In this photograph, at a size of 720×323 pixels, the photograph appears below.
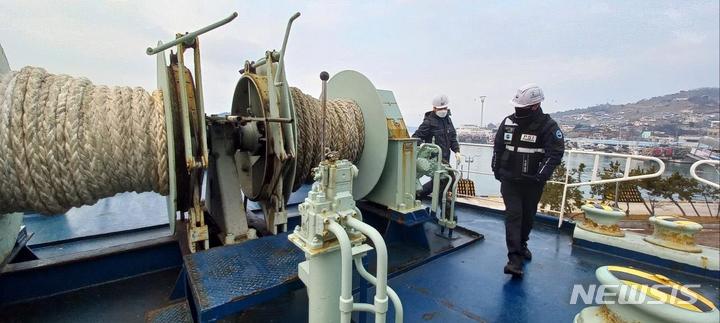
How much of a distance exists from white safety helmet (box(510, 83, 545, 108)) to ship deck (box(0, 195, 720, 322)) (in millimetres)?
1548

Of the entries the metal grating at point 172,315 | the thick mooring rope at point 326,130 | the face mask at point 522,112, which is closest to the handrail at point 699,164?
the face mask at point 522,112

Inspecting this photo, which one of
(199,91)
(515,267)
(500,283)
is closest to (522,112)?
(515,267)

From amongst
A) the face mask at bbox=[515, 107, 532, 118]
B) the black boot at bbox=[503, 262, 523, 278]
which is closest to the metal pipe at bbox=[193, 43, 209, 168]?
the face mask at bbox=[515, 107, 532, 118]

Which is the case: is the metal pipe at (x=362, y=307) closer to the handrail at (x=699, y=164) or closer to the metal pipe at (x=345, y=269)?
the metal pipe at (x=345, y=269)

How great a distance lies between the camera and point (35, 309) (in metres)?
2.14

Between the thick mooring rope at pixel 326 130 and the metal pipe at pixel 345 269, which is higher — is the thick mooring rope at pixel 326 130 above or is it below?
above

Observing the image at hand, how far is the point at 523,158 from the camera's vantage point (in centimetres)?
267

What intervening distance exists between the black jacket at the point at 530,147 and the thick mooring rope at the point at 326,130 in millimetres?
1390

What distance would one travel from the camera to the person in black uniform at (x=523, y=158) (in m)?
2.57

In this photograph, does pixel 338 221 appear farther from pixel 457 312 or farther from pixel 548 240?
pixel 548 240

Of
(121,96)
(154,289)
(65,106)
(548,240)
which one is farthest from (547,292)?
(65,106)

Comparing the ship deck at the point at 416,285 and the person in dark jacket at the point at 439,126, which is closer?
the ship deck at the point at 416,285

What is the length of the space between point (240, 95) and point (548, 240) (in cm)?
380

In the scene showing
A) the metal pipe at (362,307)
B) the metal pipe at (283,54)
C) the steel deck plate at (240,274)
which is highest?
the metal pipe at (283,54)
